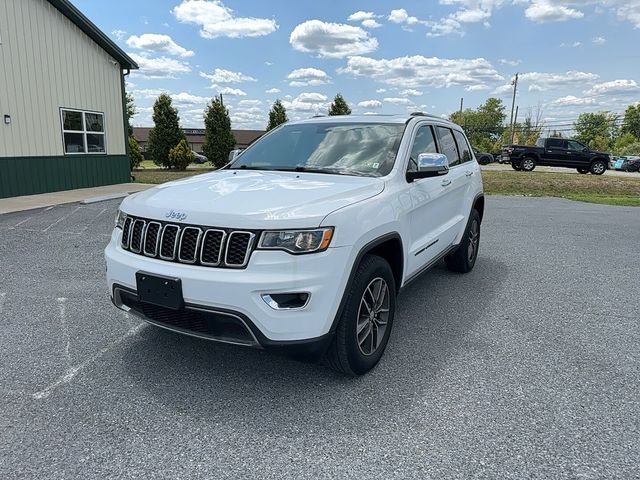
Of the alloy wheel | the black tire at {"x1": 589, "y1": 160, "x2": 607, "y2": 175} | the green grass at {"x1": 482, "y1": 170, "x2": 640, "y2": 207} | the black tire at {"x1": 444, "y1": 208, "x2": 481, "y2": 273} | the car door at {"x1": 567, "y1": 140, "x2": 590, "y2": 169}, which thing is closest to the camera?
the alloy wheel

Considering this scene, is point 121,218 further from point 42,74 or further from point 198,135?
point 198,135

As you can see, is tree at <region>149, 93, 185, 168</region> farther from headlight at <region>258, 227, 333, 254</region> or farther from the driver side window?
headlight at <region>258, 227, 333, 254</region>

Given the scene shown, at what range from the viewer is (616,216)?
11211 mm

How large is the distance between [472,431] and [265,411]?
117 cm

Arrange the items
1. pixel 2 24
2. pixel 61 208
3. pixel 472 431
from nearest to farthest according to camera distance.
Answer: pixel 472 431
pixel 61 208
pixel 2 24

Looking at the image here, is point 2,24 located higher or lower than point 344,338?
higher

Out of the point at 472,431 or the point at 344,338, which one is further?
the point at 344,338

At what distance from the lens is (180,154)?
2677 centimetres

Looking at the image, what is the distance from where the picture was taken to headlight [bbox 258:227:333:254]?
2643mm

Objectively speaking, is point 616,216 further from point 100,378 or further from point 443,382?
point 100,378

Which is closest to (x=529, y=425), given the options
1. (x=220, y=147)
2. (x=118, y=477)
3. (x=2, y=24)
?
(x=118, y=477)

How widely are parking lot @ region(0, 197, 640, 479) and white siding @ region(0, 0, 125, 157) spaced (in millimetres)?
9365

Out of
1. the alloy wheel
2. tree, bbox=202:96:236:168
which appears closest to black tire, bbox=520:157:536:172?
tree, bbox=202:96:236:168

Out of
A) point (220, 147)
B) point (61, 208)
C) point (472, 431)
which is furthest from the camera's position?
point (220, 147)
